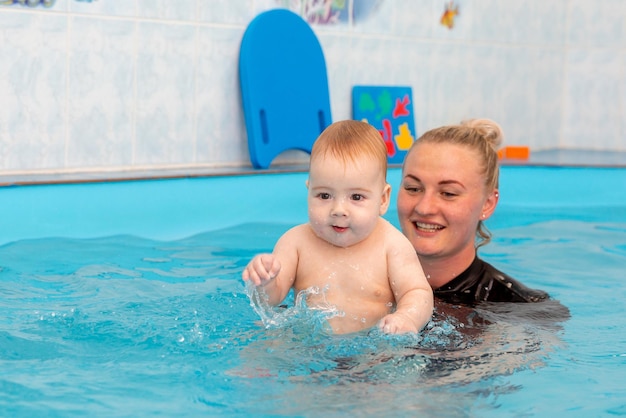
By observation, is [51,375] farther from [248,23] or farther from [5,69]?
[248,23]

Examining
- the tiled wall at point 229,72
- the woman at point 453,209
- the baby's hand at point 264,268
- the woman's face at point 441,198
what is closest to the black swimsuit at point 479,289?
the woman at point 453,209

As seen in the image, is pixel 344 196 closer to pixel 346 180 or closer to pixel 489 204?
pixel 346 180

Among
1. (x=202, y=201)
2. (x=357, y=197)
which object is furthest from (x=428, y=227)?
(x=202, y=201)

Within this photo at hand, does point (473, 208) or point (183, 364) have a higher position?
point (473, 208)

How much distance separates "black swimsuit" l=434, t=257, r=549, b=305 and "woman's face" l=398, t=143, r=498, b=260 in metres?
0.11

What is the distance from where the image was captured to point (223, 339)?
3.02 metres

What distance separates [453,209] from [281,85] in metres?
3.77

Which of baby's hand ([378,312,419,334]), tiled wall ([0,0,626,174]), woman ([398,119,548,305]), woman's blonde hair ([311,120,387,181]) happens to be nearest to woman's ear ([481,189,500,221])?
woman ([398,119,548,305])

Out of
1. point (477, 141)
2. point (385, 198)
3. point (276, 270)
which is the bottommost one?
point (276, 270)

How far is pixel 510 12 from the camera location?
8.63 meters

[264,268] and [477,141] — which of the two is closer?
[264,268]

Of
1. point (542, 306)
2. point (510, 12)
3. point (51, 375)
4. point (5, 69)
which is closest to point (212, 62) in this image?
point (5, 69)

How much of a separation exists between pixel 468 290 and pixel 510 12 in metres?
5.76

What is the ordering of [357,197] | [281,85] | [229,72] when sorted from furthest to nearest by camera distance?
[281,85] → [229,72] → [357,197]
